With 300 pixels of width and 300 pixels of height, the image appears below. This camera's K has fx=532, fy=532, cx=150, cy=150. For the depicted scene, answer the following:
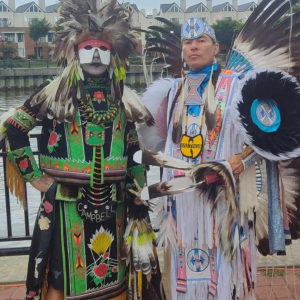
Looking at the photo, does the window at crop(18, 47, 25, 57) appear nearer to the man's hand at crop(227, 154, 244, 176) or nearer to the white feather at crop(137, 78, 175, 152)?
the white feather at crop(137, 78, 175, 152)

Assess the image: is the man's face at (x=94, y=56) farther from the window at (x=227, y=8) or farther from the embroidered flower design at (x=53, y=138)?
the window at (x=227, y=8)

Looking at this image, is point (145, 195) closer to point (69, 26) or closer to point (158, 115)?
point (158, 115)

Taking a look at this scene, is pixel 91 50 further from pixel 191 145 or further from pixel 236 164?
pixel 236 164

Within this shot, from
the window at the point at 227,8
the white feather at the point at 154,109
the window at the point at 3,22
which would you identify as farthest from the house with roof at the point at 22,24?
the white feather at the point at 154,109

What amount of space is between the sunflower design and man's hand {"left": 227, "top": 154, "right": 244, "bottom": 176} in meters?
0.70

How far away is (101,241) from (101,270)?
0.15 m

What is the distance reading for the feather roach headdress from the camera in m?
2.52

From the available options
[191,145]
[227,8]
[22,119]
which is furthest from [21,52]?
[191,145]

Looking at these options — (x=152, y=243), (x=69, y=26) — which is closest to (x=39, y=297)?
(x=152, y=243)

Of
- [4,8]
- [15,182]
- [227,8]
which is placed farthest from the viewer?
[4,8]

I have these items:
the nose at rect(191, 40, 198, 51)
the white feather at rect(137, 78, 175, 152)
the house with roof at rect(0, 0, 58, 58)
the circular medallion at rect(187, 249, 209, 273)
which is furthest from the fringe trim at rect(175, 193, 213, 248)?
the house with roof at rect(0, 0, 58, 58)

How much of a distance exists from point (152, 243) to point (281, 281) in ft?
4.39

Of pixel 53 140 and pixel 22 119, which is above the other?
pixel 22 119

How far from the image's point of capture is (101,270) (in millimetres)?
2678
